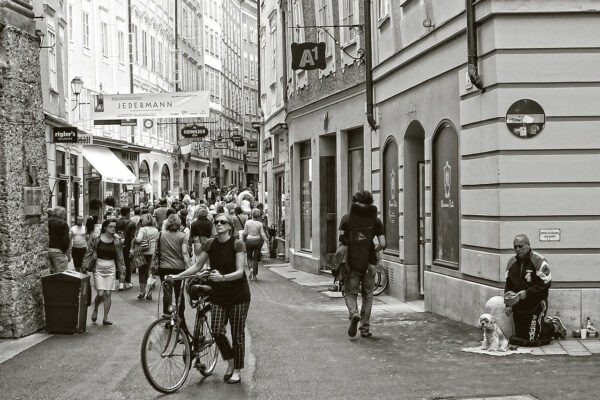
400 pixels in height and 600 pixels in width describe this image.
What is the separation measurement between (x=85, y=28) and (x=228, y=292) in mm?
31008

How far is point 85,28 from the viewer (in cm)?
3872

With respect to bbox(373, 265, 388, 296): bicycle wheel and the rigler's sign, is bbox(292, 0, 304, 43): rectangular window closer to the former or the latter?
the rigler's sign

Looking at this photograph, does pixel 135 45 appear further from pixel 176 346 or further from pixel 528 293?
pixel 176 346

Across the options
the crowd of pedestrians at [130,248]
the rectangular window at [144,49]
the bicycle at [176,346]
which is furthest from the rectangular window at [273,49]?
the bicycle at [176,346]

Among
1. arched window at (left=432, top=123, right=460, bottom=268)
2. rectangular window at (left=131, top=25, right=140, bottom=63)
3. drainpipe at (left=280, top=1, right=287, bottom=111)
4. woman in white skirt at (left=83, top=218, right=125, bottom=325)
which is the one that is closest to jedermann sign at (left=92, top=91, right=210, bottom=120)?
drainpipe at (left=280, top=1, right=287, bottom=111)

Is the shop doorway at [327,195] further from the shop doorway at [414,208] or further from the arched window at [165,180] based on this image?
the arched window at [165,180]

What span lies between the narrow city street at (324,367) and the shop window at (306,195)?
1063 centimetres

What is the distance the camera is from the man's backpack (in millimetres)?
13008

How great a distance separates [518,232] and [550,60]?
216 centimetres

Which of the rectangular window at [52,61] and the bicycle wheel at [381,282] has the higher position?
the rectangular window at [52,61]

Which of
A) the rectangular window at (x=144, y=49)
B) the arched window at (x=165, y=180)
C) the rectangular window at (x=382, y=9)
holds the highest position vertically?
the rectangular window at (x=144, y=49)

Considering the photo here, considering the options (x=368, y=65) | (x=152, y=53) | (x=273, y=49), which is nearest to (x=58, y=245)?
(x=368, y=65)

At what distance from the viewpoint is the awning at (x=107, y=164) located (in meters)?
38.5

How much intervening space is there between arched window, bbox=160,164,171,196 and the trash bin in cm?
4154
